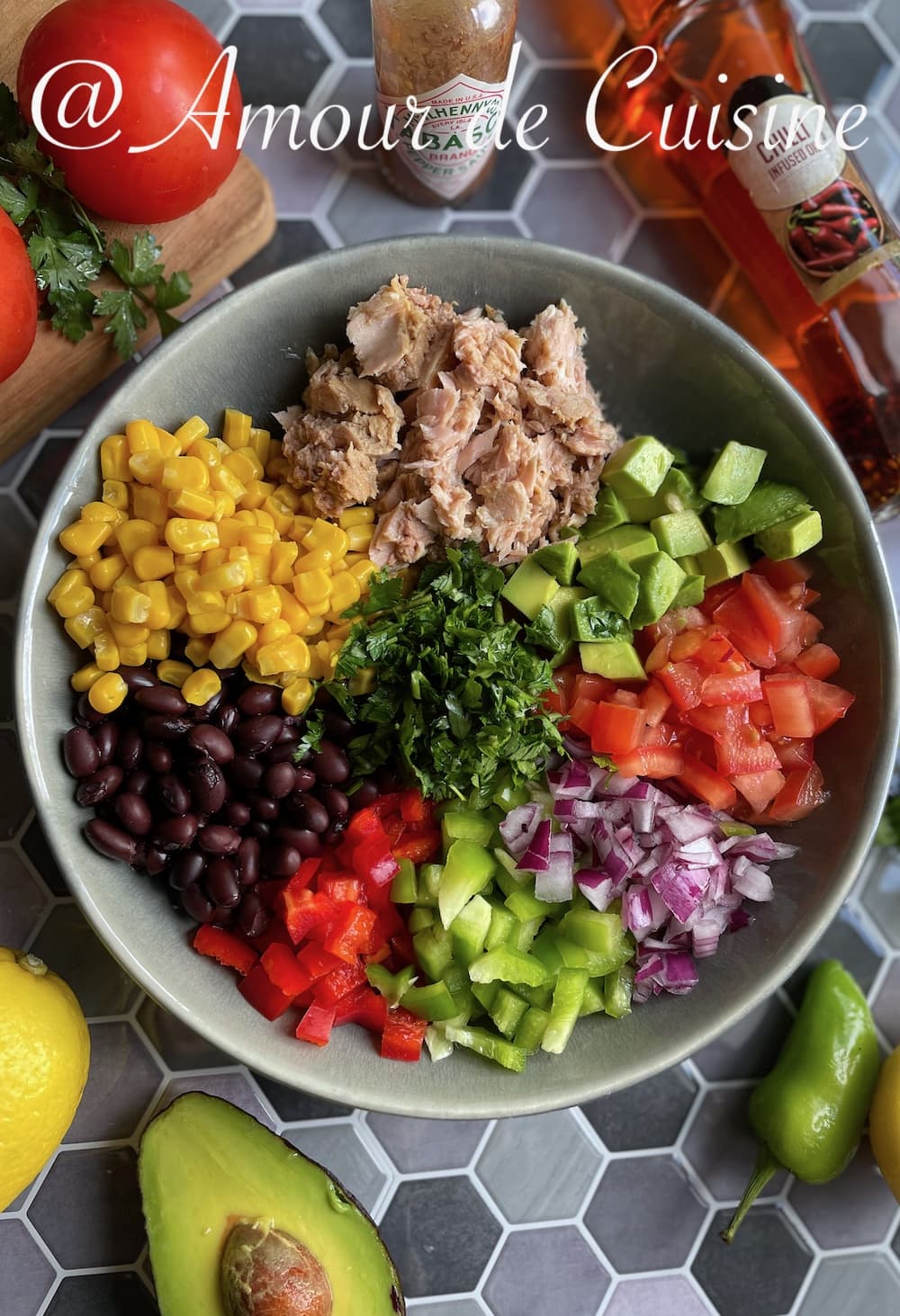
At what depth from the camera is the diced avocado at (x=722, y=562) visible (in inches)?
82.8

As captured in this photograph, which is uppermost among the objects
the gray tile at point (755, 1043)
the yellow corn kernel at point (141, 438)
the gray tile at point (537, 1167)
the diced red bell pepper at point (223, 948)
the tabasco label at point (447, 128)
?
the tabasco label at point (447, 128)

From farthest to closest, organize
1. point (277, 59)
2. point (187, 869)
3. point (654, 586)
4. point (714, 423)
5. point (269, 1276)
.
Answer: point (277, 59), point (714, 423), point (654, 586), point (187, 869), point (269, 1276)

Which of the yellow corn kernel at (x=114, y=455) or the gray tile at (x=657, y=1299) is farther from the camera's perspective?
the gray tile at (x=657, y=1299)

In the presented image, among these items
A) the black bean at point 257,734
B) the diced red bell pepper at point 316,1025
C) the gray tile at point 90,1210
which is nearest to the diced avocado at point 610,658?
the black bean at point 257,734

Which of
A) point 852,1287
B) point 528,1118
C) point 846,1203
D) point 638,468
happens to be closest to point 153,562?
point 638,468

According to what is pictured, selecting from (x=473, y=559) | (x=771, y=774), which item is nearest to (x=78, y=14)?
Answer: (x=473, y=559)

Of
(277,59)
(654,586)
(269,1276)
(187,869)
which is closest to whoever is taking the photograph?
(269,1276)

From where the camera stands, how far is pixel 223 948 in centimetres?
200

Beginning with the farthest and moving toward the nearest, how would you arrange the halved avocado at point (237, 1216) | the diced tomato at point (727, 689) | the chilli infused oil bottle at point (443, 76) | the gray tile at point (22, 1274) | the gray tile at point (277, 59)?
the gray tile at point (277, 59) < the gray tile at point (22, 1274) < the diced tomato at point (727, 689) < the halved avocado at point (237, 1216) < the chilli infused oil bottle at point (443, 76)

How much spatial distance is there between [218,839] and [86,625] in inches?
18.3

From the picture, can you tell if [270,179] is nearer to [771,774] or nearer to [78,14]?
[78,14]

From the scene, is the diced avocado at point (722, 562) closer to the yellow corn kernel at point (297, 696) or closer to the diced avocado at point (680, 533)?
the diced avocado at point (680, 533)

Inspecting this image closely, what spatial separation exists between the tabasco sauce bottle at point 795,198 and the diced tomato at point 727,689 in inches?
21.7

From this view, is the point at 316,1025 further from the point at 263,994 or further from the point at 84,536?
the point at 84,536
